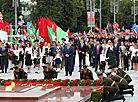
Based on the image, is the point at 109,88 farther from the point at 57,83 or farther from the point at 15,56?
the point at 15,56

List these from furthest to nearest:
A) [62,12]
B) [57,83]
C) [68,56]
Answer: [62,12] < [68,56] < [57,83]

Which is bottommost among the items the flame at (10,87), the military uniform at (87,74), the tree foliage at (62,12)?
the flame at (10,87)

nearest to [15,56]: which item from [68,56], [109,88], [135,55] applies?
[68,56]

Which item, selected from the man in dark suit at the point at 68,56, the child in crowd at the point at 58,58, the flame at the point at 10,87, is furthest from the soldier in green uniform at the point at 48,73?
the child in crowd at the point at 58,58

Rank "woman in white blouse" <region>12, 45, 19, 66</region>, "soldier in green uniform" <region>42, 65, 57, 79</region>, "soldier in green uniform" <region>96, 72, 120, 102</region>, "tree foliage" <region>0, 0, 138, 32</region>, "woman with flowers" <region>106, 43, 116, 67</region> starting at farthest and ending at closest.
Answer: "tree foliage" <region>0, 0, 138, 32</region>
"woman in white blouse" <region>12, 45, 19, 66</region>
"woman with flowers" <region>106, 43, 116, 67</region>
"soldier in green uniform" <region>42, 65, 57, 79</region>
"soldier in green uniform" <region>96, 72, 120, 102</region>

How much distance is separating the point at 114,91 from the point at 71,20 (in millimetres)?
57099

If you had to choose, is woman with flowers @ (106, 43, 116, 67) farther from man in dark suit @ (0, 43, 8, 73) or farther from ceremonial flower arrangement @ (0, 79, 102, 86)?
ceremonial flower arrangement @ (0, 79, 102, 86)

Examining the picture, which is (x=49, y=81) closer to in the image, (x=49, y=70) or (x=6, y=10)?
(x=49, y=70)

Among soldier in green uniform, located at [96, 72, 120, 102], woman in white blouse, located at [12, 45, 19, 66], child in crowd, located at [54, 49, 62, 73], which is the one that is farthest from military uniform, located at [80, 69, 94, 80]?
woman in white blouse, located at [12, 45, 19, 66]

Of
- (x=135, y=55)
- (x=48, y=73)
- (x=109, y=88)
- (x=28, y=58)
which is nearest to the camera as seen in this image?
(x=109, y=88)

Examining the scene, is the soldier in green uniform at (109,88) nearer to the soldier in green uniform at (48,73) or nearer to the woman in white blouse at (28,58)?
the soldier in green uniform at (48,73)

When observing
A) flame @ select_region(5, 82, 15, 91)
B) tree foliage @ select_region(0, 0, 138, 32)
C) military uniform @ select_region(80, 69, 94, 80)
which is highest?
tree foliage @ select_region(0, 0, 138, 32)

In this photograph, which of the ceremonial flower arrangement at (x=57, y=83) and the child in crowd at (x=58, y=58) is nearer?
the ceremonial flower arrangement at (x=57, y=83)

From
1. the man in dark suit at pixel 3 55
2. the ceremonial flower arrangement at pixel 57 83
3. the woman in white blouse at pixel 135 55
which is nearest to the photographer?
the ceremonial flower arrangement at pixel 57 83
